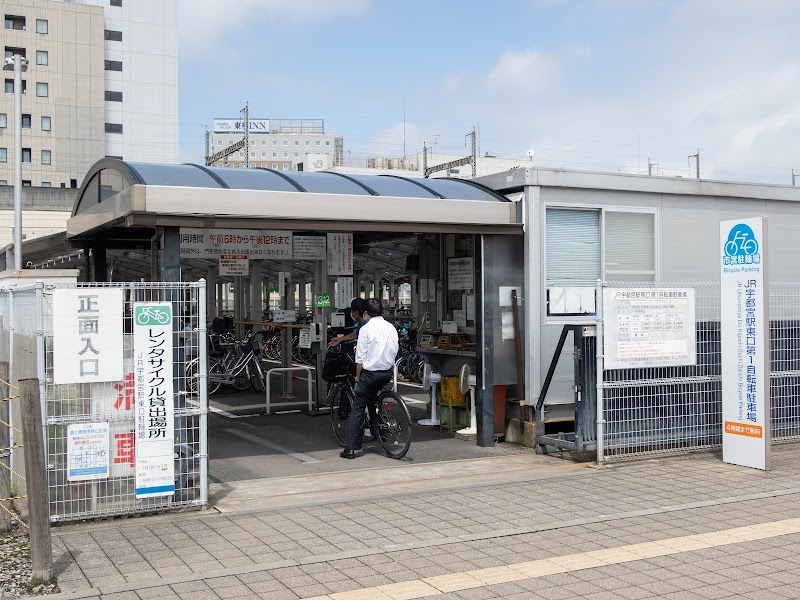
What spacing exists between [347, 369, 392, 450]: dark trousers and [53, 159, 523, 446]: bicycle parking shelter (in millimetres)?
1203

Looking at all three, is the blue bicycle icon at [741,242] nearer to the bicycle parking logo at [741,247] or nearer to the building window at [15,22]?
the bicycle parking logo at [741,247]

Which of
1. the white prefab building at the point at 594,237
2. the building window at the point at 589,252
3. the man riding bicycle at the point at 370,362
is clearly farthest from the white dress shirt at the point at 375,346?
the building window at the point at 589,252

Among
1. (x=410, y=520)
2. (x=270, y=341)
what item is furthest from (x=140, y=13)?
(x=410, y=520)

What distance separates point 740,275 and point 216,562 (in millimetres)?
5758

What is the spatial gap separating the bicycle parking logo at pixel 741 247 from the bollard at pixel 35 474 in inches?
254

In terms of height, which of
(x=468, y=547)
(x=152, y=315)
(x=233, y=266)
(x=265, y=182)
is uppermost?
(x=265, y=182)

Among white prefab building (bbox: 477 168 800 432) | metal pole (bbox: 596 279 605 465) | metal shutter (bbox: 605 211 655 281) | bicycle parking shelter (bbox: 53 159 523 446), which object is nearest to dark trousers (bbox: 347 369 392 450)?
bicycle parking shelter (bbox: 53 159 523 446)

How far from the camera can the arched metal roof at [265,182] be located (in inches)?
313

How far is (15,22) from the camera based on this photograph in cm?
6388

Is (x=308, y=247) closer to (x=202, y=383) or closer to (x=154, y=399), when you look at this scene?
(x=202, y=383)

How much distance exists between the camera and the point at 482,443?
950 centimetres

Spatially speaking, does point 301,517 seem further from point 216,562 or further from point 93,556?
point 93,556

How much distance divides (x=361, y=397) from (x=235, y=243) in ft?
11.4

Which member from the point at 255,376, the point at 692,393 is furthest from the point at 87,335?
the point at 255,376
